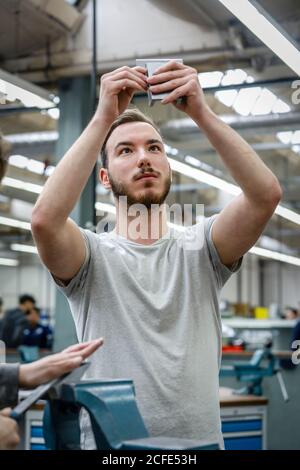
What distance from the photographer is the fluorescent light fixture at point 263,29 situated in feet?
9.10

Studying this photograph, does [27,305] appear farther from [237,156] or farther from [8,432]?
[8,432]

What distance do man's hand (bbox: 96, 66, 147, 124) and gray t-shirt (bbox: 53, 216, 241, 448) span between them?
0.77 ft

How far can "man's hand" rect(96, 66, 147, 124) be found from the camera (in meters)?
1.08

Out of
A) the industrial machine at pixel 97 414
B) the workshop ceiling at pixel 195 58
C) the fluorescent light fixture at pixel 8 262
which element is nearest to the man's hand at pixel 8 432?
the industrial machine at pixel 97 414

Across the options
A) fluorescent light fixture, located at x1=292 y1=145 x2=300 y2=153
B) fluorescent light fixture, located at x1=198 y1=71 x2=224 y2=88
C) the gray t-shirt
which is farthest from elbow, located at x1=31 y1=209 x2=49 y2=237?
fluorescent light fixture, located at x1=292 y1=145 x2=300 y2=153

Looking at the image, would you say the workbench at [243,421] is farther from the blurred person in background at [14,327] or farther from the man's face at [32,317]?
the man's face at [32,317]

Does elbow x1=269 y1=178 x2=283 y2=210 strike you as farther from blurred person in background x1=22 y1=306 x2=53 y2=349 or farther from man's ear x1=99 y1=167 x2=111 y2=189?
blurred person in background x1=22 y1=306 x2=53 y2=349

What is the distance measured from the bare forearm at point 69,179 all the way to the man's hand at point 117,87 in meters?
0.02

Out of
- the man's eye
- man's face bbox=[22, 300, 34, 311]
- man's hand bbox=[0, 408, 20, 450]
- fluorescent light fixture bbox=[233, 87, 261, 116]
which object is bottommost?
man's hand bbox=[0, 408, 20, 450]

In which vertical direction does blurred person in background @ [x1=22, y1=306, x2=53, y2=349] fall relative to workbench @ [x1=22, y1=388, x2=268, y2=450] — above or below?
above

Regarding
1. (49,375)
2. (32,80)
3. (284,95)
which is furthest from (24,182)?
(49,375)

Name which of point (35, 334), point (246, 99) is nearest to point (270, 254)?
point (35, 334)

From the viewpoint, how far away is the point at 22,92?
374 centimetres

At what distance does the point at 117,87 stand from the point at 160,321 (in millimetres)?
391
